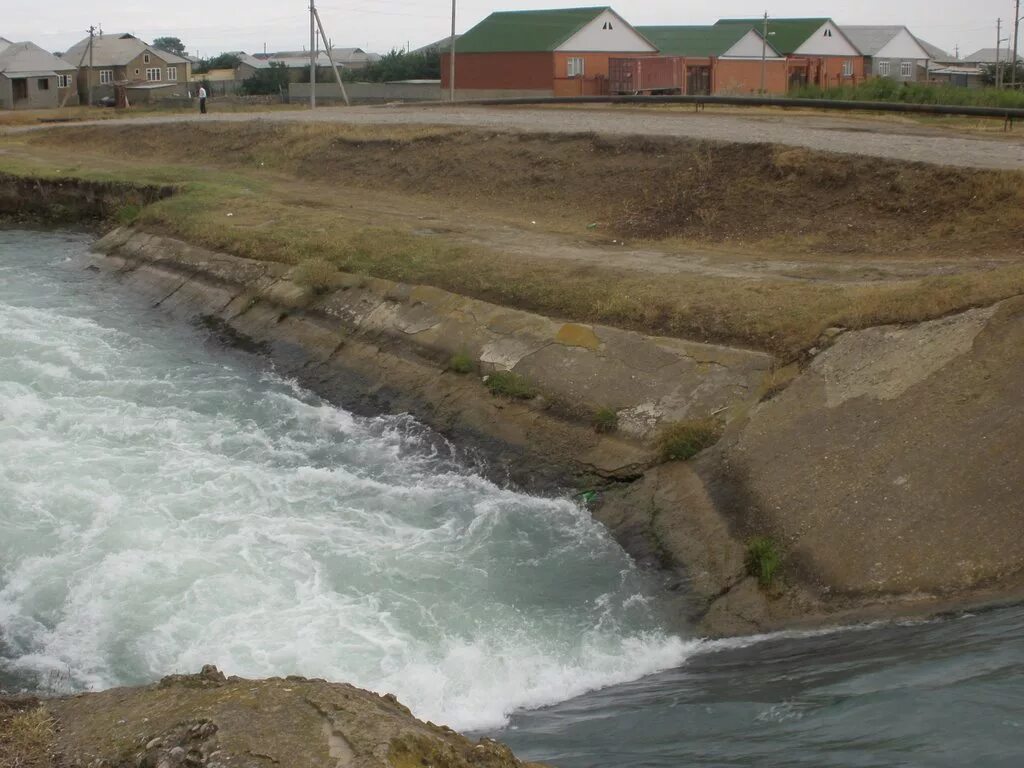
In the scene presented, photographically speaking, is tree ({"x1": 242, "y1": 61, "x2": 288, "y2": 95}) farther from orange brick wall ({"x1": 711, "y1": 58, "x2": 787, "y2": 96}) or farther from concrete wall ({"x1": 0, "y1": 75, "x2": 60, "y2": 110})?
orange brick wall ({"x1": 711, "y1": 58, "x2": 787, "y2": 96})

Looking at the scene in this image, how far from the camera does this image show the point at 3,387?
1688cm

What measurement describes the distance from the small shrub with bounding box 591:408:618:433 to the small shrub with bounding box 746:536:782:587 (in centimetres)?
287

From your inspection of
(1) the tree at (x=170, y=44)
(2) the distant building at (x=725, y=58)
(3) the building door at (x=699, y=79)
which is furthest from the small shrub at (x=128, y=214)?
(1) the tree at (x=170, y=44)

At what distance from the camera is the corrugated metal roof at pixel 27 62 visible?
6200cm

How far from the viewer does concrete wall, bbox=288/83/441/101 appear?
5528 centimetres

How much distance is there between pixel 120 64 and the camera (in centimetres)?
7388

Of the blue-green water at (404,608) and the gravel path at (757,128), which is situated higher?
the gravel path at (757,128)

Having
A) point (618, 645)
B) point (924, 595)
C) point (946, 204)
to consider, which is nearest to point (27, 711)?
point (618, 645)

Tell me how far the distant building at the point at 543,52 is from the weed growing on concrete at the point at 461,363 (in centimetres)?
3568

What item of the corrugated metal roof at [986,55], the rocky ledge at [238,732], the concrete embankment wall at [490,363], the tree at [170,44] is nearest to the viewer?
the rocky ledge at [238,732]

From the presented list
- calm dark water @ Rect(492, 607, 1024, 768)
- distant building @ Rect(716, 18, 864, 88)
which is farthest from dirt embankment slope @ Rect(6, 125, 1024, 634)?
distant building @ Rect(716, 18, 864, 88)

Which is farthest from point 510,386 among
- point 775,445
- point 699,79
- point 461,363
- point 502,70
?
point 699,79

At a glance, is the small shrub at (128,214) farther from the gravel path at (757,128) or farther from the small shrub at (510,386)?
the small shrub at (510,386)

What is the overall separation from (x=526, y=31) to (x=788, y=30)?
15979mm
